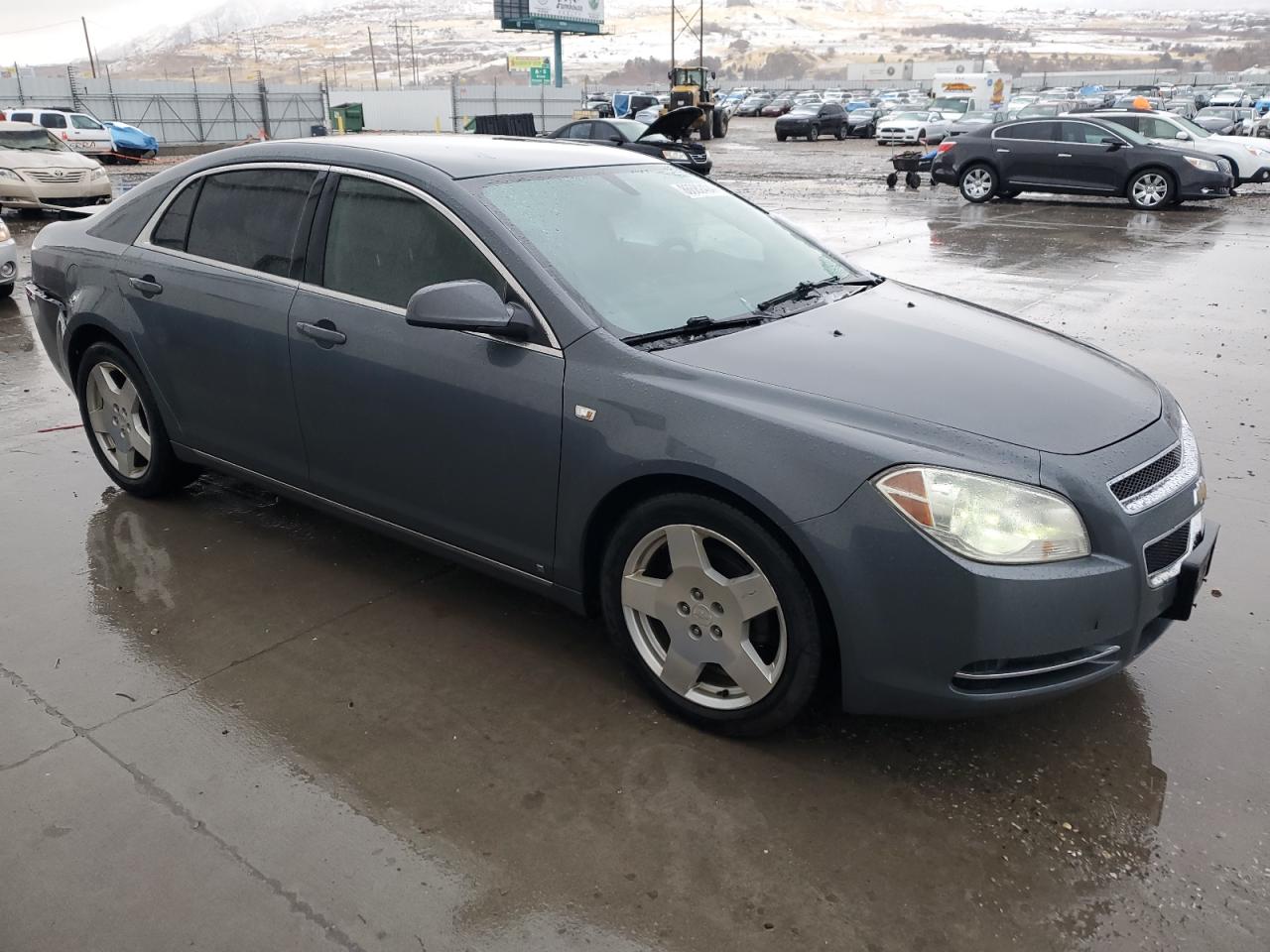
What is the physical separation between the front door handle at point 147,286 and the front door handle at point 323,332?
38.2 inches

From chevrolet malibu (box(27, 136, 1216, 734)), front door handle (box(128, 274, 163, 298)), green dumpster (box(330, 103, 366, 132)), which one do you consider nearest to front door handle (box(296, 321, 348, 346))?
chevrolet malibu (box(27, 136, 1216, 734))

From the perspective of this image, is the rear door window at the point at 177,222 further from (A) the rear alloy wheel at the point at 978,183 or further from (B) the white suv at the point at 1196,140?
(B) the white suv at the point at 1196,140

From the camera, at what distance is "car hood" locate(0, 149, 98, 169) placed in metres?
16.3

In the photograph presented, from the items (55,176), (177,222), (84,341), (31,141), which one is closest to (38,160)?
(55,176)

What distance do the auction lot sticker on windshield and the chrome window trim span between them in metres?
1.04

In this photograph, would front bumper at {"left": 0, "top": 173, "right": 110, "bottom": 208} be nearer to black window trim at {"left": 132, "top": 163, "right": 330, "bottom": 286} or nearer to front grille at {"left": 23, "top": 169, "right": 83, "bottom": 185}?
front grille at {"left": 23, "top": 169, "right": 83, "bottom": 185}

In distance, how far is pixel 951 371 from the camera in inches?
121

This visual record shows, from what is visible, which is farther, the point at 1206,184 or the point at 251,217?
the point at 1206,184

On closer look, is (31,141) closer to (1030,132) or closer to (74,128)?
(74,128)

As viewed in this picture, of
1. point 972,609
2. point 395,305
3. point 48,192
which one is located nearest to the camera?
point 972,609

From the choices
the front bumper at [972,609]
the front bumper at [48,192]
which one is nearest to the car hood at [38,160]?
the front bumper at [48,192]

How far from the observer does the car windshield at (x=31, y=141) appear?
671 inches

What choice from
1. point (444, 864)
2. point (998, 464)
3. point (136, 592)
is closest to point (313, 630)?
point (136, 592)

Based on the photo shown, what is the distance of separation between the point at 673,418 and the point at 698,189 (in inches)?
62.8
